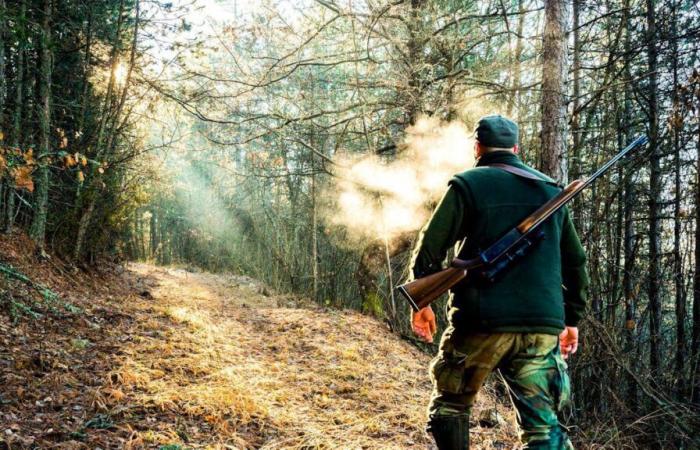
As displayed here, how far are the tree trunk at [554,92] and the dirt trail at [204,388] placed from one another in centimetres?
268

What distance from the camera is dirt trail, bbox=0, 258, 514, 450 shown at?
315 centimetres

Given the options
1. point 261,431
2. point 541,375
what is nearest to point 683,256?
point 541,375

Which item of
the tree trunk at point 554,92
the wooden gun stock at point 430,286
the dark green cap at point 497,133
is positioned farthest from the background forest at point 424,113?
the wooden gun stock at point 430,286

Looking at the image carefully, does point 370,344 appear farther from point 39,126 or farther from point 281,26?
point 39,126

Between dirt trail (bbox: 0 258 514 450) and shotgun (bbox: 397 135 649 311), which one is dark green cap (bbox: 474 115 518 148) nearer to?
shotgun (bbox: 397 135 649 311)

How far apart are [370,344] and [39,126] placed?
7.16m

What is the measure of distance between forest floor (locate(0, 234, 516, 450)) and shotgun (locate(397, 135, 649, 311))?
5.29 feet

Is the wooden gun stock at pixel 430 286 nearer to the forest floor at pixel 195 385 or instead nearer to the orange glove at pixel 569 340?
the orange glove at pixel 569 340

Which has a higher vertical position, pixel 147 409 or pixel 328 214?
pixel 328 214

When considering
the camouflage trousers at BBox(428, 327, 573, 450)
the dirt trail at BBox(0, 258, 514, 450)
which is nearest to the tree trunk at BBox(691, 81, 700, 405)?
the dirt trail at BBox(0, 258, 514, 450)

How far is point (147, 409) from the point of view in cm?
344

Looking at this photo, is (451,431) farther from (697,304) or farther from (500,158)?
(697,304)

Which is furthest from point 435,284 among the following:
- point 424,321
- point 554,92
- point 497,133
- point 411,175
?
point 411,175

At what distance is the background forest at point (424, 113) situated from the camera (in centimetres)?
549
